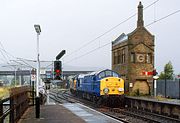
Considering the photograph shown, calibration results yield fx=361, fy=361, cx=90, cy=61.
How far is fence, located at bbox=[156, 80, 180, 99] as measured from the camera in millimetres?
36903

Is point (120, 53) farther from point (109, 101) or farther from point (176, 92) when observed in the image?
point (109, 101)

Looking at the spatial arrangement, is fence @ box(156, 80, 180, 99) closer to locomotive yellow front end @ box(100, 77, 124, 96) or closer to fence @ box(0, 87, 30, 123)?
locomotive yellow front end @ box(100, 77, 124, 96)

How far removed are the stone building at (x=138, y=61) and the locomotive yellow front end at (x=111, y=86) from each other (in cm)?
884

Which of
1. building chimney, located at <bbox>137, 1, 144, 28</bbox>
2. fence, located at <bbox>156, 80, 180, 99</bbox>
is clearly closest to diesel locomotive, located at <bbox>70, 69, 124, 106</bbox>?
fence, located at <bbox>156, 80, 180, 99</bbox>

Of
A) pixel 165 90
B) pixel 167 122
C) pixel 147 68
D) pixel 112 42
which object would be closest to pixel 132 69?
pixel 147 68

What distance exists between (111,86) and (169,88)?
10.2m

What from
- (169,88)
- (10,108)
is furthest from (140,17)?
(10,108)

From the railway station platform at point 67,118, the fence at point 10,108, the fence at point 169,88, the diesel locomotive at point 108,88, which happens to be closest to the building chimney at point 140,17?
the fence at point 169,88

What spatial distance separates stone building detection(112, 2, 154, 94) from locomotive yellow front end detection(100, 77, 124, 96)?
8844mm

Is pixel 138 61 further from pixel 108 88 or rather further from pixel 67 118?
pixel 67 118

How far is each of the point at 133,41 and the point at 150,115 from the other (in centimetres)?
1831

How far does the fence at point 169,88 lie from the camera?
3690 cm

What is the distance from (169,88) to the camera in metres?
39.0

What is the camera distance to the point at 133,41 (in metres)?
41.4
